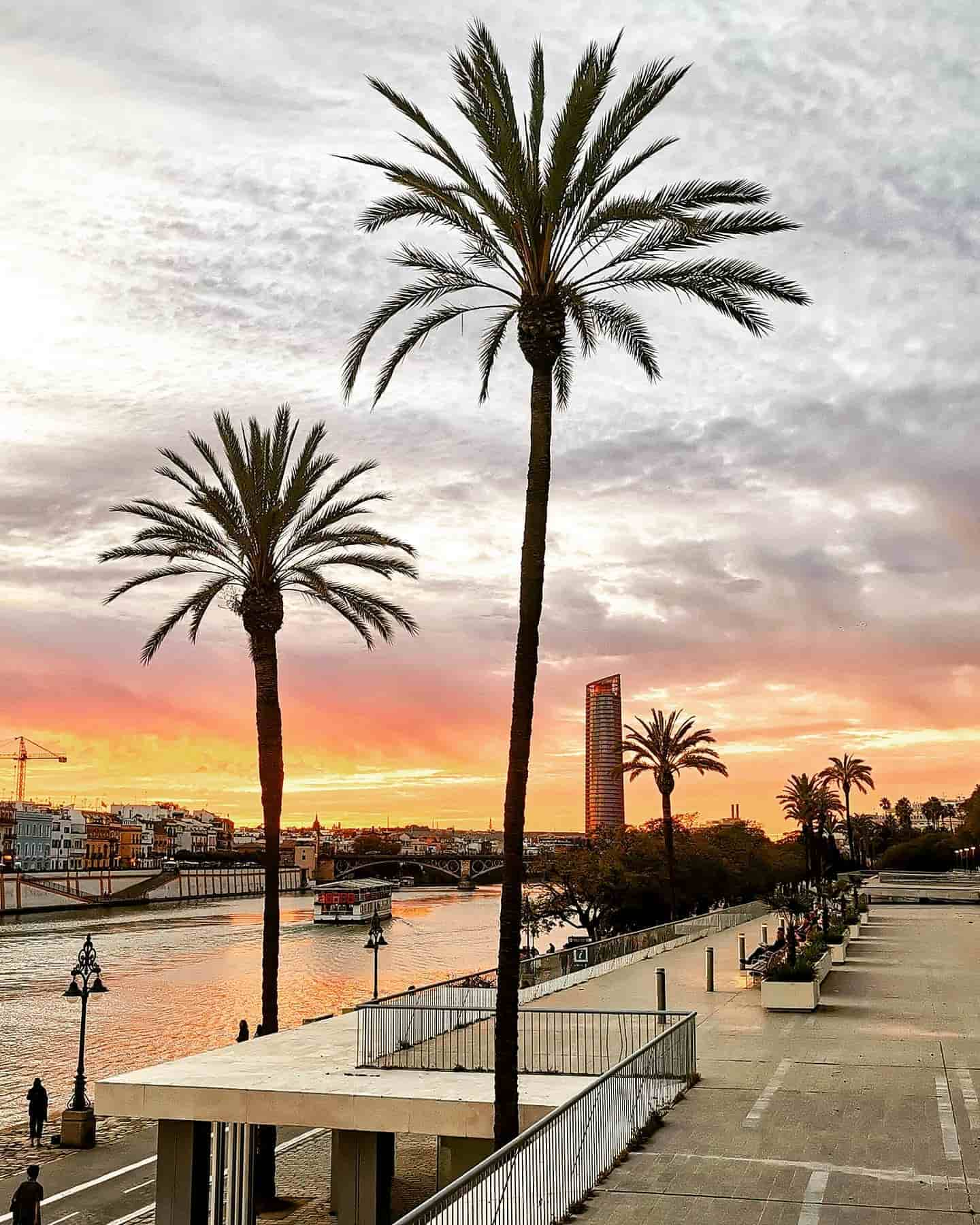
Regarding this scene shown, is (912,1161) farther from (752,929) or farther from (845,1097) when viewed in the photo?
(752,929)

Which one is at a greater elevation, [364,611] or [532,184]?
[532,184]

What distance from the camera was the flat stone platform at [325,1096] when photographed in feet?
54.0

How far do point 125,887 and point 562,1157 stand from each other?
14380 cm

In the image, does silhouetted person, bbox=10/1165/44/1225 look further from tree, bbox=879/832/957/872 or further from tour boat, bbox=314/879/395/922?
tree, bbox=879/832/957/872

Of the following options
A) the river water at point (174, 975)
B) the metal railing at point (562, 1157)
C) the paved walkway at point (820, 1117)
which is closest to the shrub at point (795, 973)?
the paved walkway at point (820, 1117)

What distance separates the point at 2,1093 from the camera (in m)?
38.8

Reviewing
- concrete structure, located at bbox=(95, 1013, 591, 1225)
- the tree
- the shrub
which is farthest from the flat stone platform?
the tree

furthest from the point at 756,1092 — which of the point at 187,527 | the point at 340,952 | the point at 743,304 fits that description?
the point at 340,952

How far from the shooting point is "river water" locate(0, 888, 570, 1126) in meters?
47.3

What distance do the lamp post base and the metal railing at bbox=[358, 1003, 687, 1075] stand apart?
12791 mm

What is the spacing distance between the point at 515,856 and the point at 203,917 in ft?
382

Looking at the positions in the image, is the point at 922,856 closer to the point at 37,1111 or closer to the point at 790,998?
the point at 790,998

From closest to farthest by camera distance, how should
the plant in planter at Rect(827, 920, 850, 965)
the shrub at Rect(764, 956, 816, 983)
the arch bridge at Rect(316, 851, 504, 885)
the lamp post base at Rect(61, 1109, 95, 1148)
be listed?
the shrub at Rect(764, 956, 816, 983)
the lamp post base at Rect(61, 1109, 95, 1148)
the plant in planter at Rect(827, 920, 850, 965)
the arch bridge at Rect(316, 851, 504, 885)

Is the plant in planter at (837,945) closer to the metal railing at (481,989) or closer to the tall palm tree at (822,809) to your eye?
the metal railing at (481,989)
